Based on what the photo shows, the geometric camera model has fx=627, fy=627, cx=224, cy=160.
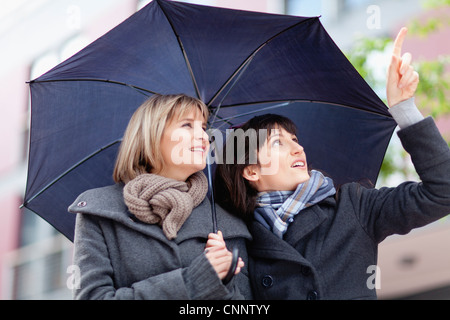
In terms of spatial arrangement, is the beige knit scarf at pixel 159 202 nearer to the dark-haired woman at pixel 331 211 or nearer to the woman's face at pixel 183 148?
A: the woman's face at pixel 183 148

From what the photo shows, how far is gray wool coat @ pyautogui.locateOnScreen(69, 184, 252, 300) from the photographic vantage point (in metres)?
2.46

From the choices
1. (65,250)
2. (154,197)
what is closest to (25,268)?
(65,250)

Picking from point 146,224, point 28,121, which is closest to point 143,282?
point 146,224

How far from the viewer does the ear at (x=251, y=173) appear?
10.6 ft

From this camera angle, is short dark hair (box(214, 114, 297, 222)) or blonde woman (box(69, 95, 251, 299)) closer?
blonde woman (box(69, 95, 251, 299))

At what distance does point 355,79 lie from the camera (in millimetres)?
3229

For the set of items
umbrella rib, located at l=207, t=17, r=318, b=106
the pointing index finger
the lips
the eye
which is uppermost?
umbrella rib, located at l=207, t=17, r=318, b=106

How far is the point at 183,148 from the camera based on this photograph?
296cm

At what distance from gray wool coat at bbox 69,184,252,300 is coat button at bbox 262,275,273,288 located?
83 mm

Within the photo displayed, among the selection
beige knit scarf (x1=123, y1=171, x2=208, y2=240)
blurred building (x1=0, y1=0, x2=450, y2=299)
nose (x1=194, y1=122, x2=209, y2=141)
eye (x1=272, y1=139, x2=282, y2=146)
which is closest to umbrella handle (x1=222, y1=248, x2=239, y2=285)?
beige knit scarf (x1=123, y1=171, x2=208, y2=240)

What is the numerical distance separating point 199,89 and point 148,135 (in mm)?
462

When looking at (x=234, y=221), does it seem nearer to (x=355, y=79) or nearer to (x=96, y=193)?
(x=96, y=193)

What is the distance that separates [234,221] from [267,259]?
0.83 feet

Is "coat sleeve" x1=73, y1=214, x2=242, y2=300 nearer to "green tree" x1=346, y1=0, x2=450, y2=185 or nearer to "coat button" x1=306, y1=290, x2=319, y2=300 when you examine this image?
"coat button" x1=306, y1=290, x2=319, y2=300
